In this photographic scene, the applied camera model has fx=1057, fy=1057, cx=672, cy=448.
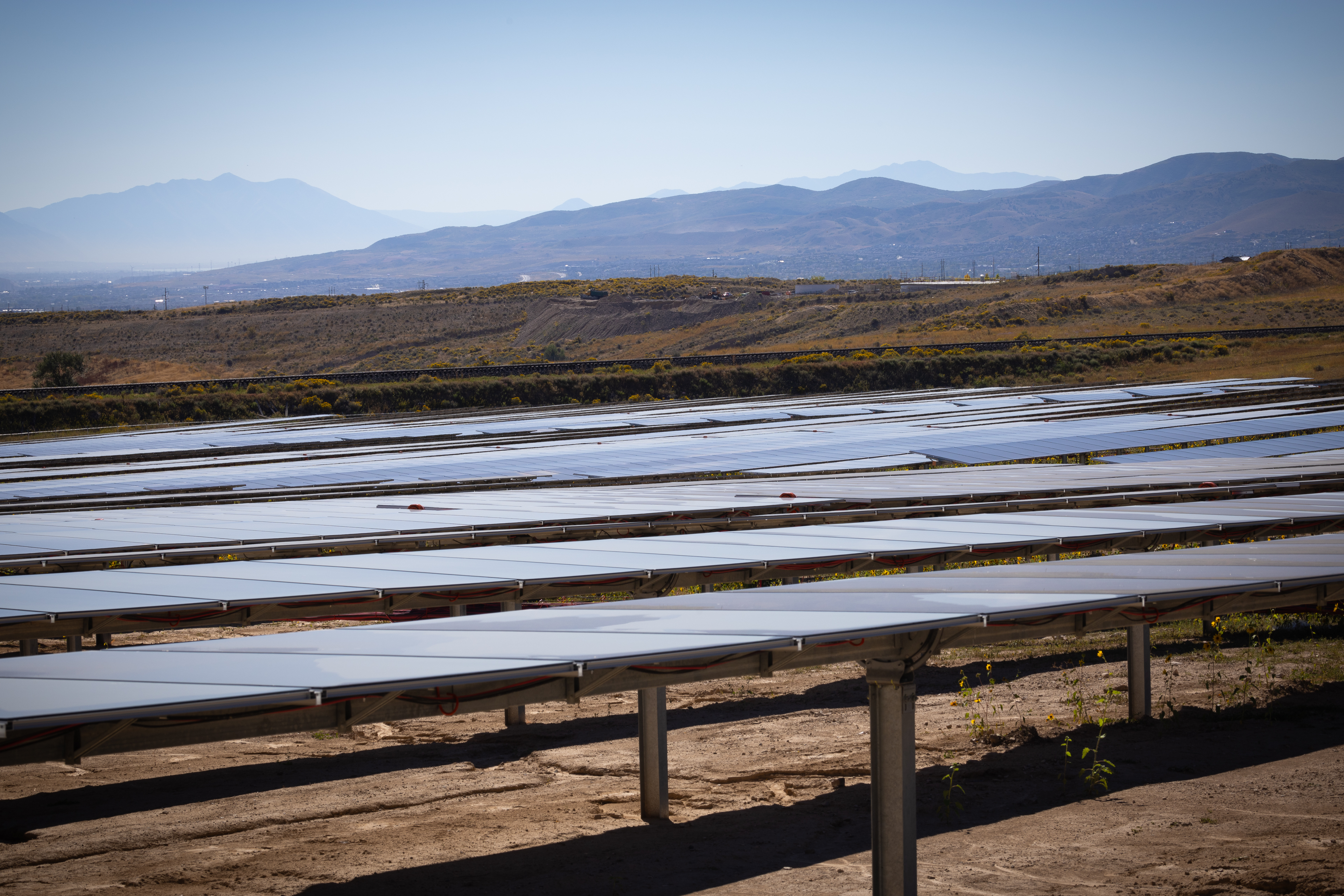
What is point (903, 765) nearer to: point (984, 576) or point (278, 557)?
point (984, 576)

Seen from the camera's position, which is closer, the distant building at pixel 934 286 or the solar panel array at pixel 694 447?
the solar panel array at pixel 694 447

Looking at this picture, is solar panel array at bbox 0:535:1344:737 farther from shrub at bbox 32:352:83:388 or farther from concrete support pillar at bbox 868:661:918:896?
shrub at bbox 32:352:83:388

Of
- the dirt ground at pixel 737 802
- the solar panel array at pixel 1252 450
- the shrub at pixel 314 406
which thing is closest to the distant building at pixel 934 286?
the shrub at pixel 314 406

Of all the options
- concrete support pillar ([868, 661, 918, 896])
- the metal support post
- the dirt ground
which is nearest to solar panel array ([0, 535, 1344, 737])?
concrete support pillar ([868, 661, 918, 896])

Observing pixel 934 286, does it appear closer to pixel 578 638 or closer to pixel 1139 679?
pixel 1139 679

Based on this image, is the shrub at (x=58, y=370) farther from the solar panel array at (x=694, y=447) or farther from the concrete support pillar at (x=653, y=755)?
the concrete support pillar at (x=653, y=755)

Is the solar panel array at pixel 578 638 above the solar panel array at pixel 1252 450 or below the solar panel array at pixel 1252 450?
above

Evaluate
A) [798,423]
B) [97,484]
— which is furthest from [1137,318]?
[97,484]

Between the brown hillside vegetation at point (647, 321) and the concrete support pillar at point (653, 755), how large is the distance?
81.0m

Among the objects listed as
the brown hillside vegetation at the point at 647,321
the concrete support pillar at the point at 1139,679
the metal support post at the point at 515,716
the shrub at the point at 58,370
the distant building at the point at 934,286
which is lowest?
the metal support post at the point at 515,716

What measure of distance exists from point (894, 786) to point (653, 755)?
13.2 ft

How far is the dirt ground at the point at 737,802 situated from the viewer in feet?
34.0

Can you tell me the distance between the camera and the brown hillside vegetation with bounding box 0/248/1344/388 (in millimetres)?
97875

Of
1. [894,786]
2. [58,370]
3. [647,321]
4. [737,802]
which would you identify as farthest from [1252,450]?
[647,321]
